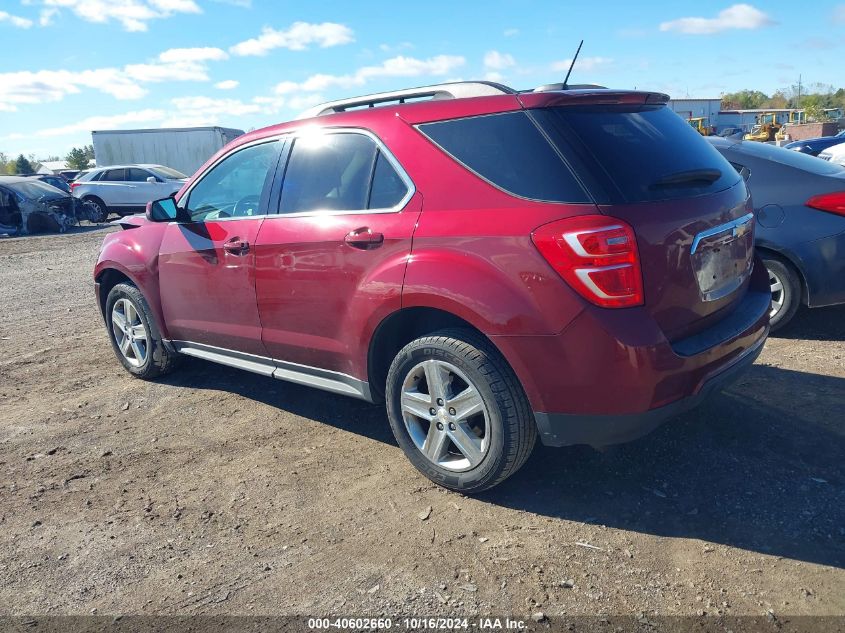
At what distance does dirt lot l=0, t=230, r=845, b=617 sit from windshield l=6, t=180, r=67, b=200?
15959 millimetres

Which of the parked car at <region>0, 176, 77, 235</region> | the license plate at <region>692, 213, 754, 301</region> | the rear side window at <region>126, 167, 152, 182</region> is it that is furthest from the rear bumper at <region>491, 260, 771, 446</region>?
the rear side window at <region>126, 167, 152, 182</region>

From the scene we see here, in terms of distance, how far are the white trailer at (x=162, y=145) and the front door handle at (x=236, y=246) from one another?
90.1 ft

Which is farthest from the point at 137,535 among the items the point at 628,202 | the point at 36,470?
the point at 628,202

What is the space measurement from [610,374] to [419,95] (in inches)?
71.8

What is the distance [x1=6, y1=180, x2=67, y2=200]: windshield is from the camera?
18.2m

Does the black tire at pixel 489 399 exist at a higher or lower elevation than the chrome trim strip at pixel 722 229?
lower

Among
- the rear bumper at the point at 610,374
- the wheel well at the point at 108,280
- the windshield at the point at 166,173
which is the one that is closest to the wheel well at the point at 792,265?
the rear bumper at the point at 610,374

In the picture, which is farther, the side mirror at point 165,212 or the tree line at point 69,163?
the tree line at point 69,163

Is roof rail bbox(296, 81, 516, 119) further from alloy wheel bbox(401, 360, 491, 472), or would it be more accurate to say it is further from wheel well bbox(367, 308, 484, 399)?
alloy wheel bbox(401, 360, 491, 472)

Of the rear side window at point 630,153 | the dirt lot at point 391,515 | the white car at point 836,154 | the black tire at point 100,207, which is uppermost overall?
the rear side window at point 630,153

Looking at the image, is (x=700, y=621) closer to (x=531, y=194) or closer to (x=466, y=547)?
(x=466, y=547)

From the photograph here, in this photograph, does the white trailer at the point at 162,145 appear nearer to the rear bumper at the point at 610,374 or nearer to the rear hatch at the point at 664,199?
the rear hatch at the point at 664,199

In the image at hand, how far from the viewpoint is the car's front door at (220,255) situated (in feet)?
13.8

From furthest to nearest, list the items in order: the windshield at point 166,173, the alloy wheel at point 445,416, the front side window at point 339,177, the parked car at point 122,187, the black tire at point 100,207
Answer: the windshield at point 166,173
the parked car at point 122,187
the black tire at point 100,207
the front side window at point 339,177
the alloy wheel at point 445,416
